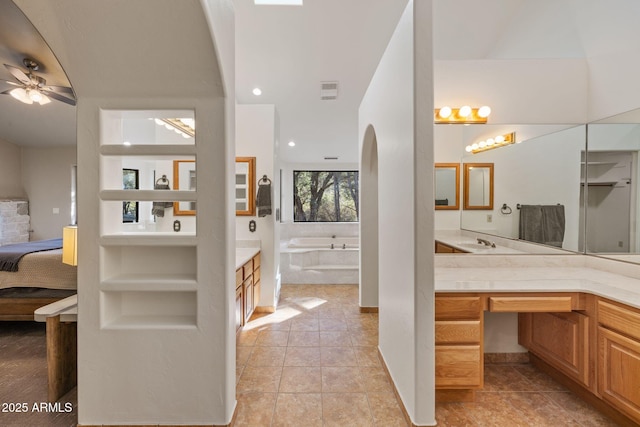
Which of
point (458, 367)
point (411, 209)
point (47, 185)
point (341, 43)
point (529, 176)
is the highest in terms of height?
point (341, 43)

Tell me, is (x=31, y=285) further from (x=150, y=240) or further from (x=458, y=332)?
(x=458, y=332)

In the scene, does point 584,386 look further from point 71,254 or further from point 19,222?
point 19,222

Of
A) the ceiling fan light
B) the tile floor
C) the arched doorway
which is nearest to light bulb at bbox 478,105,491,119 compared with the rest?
the arched doorway

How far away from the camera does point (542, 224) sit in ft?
7.87

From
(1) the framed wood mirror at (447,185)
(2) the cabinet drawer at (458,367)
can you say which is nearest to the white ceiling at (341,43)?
(1) the framed wood mirror at (447,185)

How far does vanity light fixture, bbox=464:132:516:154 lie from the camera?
244cm

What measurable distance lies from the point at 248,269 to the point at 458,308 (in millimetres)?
1952

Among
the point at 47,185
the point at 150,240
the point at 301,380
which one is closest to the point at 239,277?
the point at 301,380

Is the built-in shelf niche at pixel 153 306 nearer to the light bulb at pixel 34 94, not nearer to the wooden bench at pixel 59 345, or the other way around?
the wooden bench at pixel 59 345

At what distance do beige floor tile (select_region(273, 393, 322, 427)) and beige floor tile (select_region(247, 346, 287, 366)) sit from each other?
17.2 inches

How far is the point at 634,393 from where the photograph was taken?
4.93 feet

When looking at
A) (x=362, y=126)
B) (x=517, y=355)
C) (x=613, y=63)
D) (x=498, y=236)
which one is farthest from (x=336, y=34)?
(x=517, y=355)

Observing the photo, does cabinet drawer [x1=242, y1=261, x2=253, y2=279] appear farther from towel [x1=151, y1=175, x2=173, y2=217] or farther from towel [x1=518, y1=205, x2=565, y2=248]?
towel [x1=518, y1=205, x2=565, y2=248]

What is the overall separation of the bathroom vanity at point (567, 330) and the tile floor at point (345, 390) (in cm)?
15
